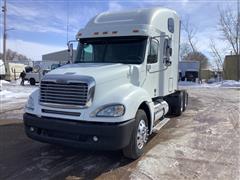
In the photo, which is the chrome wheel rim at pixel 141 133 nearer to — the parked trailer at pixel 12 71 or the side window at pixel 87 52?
the side window at pixel 87 52

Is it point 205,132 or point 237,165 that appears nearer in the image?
point 237,165

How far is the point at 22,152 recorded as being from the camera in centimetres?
663

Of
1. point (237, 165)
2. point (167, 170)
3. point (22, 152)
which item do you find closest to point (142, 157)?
point (167, 170)

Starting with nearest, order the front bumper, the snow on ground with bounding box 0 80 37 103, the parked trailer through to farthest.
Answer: the front bumper, the snow on ground with bounding box 0 80 37 103, the parked trailer

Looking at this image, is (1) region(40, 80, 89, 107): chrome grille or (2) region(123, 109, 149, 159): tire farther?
(2) region(123, 109, 149, 159): tire

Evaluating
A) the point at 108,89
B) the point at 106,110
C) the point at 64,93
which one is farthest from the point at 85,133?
the point at 108,89

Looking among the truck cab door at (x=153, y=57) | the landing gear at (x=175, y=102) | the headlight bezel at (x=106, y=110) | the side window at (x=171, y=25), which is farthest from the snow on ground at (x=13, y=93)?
the headlight bezel at (x=106, y=110)

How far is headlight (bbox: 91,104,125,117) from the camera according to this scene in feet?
17.9

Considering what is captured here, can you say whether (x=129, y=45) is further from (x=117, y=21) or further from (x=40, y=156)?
(x=40, y=156)

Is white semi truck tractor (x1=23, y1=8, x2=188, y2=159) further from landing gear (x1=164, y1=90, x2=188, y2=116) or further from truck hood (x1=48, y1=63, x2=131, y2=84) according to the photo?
landing gear (x1=164, y1=90, x2=188, y2=116)

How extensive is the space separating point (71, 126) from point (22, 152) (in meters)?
1.77

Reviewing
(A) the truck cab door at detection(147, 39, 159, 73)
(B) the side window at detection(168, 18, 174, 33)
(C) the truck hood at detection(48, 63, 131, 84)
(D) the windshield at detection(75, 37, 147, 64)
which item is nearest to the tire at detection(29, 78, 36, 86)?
(B) the side window at detection(168, 18, 174, 33)

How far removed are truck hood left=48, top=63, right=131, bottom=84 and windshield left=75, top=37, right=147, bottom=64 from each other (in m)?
0.52

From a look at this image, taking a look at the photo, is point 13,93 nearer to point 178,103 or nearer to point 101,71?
point 178,103
